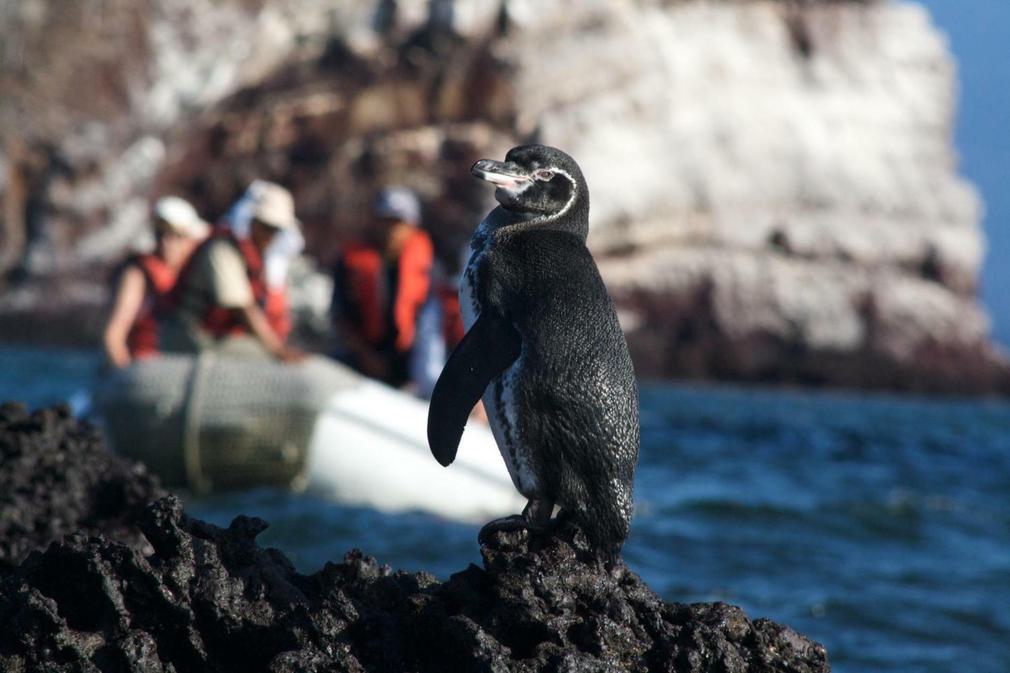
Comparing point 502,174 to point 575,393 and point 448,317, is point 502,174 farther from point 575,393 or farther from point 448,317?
point 448,317

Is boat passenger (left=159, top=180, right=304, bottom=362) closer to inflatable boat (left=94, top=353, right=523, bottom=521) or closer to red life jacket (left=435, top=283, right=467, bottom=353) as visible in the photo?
inflatable boat (left=94, top=353, right=523, bottom=521)

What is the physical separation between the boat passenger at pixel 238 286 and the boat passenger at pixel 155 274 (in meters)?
0.12

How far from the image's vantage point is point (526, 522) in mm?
2789

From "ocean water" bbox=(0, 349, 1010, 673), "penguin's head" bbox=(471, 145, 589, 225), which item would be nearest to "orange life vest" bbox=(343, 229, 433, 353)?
"ocean water" bbox=(0, 349, 1010, 673)

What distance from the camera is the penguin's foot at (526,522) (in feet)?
8.94

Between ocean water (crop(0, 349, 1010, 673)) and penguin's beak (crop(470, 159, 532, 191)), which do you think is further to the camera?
ocean water (crop(0, 349, 1010, 673))

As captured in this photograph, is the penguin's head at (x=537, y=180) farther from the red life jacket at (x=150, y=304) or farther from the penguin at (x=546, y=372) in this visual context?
the red life jacket at (x=150, y=304)

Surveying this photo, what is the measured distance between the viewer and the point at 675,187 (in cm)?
3247

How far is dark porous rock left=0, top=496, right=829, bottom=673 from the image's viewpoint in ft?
8.27

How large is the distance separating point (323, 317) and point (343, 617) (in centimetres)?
2476

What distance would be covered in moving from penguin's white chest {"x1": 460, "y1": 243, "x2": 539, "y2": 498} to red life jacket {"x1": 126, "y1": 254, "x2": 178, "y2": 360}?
465cm

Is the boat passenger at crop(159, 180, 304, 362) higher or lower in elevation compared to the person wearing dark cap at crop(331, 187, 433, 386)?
lower

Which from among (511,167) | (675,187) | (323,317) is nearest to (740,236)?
(675,187)

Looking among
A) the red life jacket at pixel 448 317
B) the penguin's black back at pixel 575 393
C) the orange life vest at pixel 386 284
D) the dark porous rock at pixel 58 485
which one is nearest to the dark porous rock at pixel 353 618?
the penguin's black back at pixel 575 393
